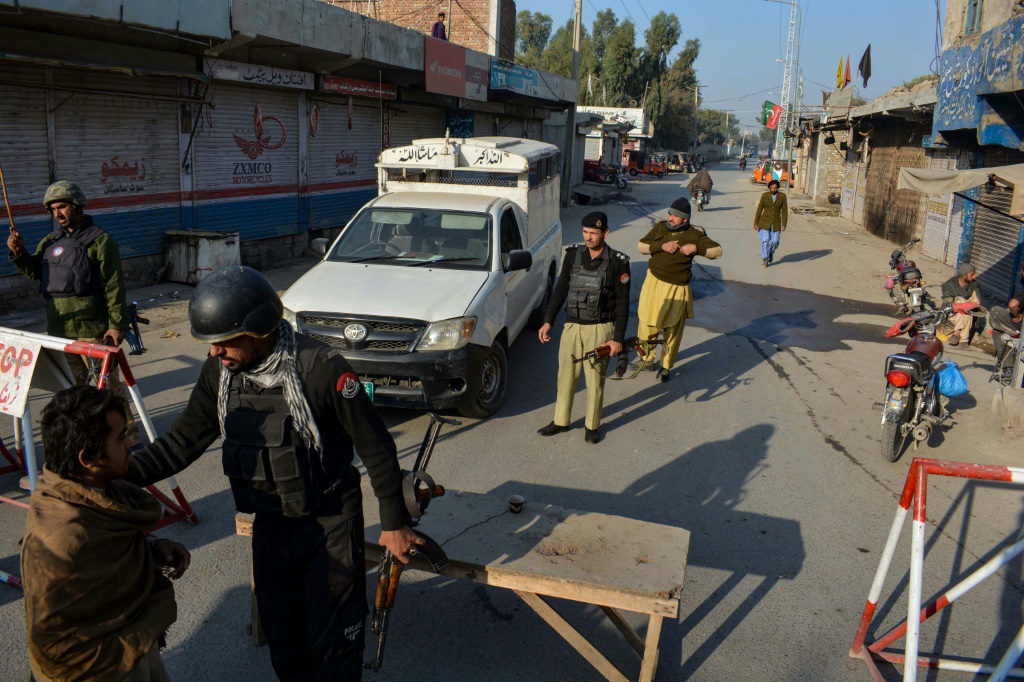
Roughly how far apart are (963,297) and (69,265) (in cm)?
1051

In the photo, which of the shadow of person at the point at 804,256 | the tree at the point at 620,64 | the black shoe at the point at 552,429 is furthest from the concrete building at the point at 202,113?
the tree at the point at 620,64

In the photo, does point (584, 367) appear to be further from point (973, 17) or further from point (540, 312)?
point (973, 17)

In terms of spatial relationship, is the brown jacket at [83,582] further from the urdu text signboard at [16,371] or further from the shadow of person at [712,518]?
the urdu text signboard at [16,371]

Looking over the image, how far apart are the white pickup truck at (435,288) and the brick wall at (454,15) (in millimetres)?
20968

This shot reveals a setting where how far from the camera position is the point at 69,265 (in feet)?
17.4

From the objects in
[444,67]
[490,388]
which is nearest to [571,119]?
[444,67]

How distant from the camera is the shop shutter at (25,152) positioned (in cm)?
1008

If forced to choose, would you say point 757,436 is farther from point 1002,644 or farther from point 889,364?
point 1002,644

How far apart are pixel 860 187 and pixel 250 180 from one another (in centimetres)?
2149

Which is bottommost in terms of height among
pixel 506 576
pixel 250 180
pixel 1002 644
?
pixel 1002 644

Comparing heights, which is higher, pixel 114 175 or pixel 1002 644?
pixel 114 175

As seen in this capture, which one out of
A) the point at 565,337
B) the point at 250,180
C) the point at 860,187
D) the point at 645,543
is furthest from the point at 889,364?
the point at 860,187

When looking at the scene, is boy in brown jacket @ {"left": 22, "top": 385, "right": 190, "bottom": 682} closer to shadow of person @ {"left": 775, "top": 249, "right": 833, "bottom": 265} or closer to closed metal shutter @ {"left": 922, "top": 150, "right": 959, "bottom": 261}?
shadow of person @ {"left": 775, "top": 249, "right": 833, "bottom": 265}

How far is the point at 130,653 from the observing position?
244 cm
